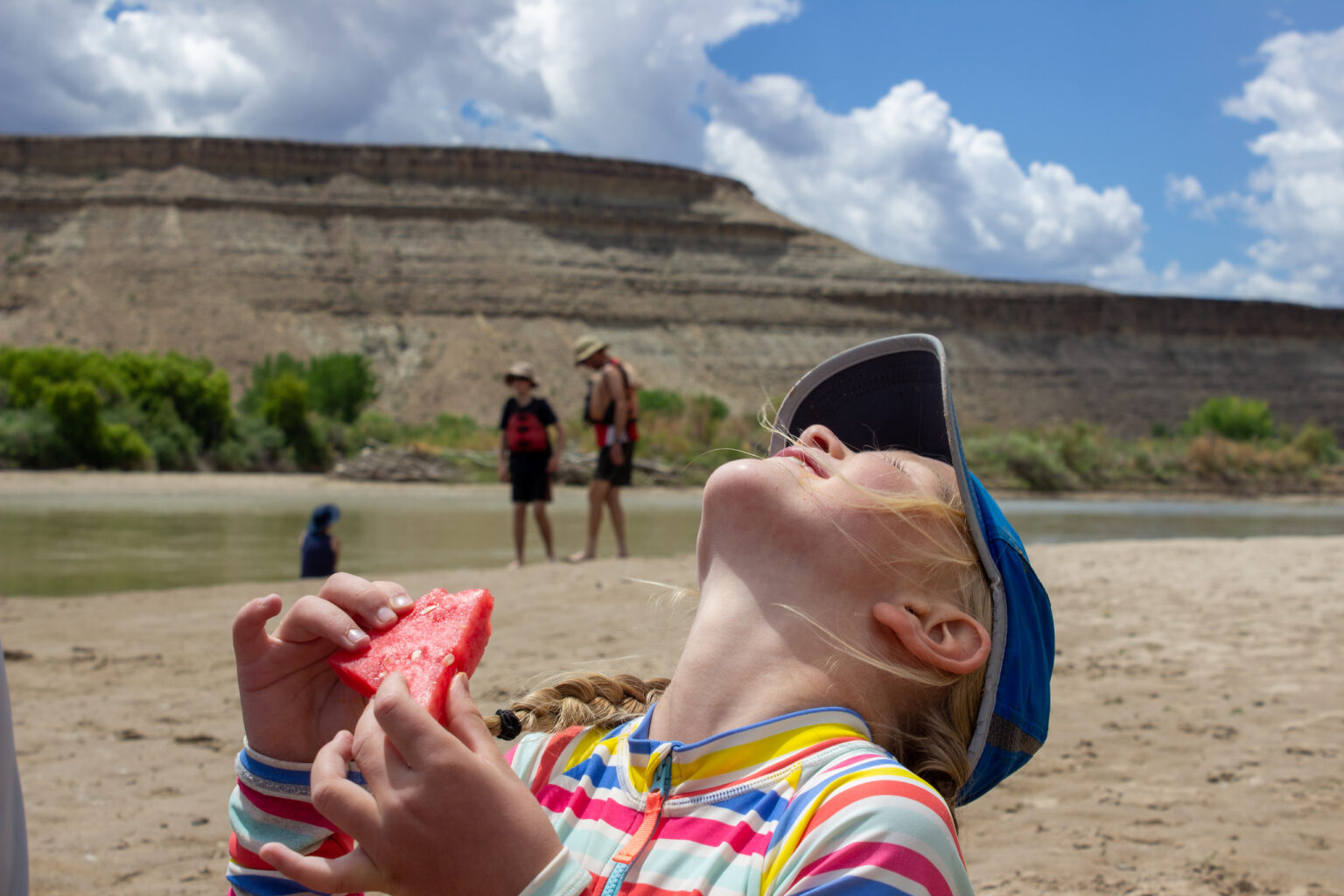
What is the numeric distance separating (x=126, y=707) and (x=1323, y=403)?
265 ft

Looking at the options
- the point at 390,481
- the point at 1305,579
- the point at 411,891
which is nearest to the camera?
the point at 411,891

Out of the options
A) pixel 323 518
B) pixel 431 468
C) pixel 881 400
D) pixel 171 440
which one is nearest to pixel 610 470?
pixel 323 518

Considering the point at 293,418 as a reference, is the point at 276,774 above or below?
below

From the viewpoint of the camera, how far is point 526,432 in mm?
9648

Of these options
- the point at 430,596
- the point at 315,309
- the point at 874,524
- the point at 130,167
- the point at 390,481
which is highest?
the point at 130,167

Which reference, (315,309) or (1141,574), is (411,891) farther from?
(315,309)

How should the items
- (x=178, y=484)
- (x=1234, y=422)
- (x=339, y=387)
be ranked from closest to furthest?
(x=178, y=484), (x=339, y=387), (x=1234, y=422)

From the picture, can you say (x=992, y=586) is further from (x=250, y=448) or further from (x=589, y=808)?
(x=250, y=448)

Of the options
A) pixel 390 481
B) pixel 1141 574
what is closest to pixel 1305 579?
pixel 1141 574

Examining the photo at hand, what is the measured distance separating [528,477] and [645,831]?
8.46 metres

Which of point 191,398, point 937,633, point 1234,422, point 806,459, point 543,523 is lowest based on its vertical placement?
point 543,523

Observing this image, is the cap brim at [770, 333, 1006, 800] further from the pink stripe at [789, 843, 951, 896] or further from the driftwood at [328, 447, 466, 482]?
the driftwood at [328, 447, 466, 482]

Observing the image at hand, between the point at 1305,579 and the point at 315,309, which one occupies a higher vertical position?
the point at 315,309

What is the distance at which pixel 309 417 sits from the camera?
3472 centimetres
